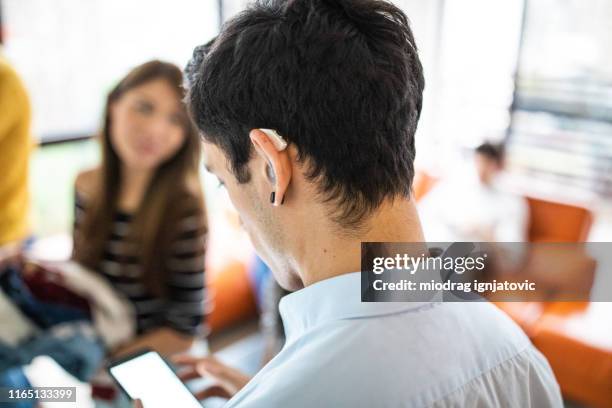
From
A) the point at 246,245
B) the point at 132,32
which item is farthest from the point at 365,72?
the point at 132,32

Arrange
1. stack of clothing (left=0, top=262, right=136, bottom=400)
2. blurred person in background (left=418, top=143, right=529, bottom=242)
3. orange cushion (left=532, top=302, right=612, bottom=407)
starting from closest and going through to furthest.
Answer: stack of clothing (left=0, top=262, right=136, bottom=400), orange cushion (left=532, top=302, right=612, bottom=407), blurred person in background (left=418, top=143, right=529, bottom=242)

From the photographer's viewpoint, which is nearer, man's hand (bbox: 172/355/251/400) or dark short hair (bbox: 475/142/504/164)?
man's hand (bbox: 172/355/251/400)

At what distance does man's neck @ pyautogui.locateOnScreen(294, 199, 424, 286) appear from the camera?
697 millimetres

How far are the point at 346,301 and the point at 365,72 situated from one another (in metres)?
0.28

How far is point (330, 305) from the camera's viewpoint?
666 mm

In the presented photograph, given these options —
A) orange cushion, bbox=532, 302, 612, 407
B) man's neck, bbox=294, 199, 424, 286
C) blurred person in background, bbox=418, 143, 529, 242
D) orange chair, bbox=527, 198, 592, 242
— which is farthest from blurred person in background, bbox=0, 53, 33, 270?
orange chair, bbox=527, 198, 592, 242

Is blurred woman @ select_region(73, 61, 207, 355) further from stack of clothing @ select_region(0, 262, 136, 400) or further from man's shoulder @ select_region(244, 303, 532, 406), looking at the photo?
man's shoulder @ select_region(244, 303, 532, 406)

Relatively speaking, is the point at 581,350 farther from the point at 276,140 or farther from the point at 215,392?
the point at 276,140

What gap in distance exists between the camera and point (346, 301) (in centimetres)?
66

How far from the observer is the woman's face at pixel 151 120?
155cm

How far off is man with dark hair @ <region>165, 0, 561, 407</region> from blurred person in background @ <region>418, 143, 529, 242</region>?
224 cm

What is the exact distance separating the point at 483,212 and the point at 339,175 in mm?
2518

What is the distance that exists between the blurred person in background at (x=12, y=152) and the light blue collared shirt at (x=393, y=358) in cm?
133

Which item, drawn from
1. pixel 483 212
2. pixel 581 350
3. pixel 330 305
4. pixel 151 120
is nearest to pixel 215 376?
pixel 330 305
